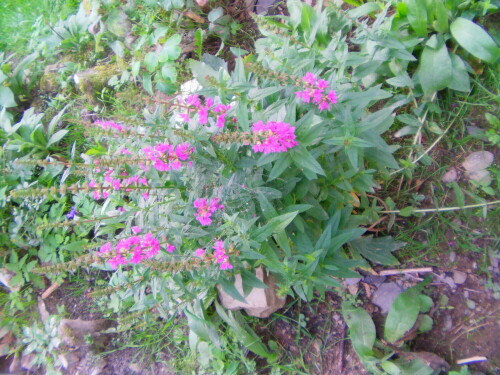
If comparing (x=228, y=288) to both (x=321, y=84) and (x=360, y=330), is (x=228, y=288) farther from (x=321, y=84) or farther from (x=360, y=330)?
(x=321, y=84)

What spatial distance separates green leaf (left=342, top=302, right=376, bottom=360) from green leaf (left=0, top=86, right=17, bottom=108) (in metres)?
4.33

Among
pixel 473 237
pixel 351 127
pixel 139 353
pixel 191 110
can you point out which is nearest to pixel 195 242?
pixel 191 110

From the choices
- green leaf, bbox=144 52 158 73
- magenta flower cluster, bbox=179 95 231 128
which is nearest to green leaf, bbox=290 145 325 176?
magenta flower cluster, bbox=179 95 231 128

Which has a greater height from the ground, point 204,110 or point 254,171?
point 204,110

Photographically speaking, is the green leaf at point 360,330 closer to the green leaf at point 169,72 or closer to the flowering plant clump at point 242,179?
the flowering plant clump at point 242,179

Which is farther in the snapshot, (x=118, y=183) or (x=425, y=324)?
(x=425, y=324)

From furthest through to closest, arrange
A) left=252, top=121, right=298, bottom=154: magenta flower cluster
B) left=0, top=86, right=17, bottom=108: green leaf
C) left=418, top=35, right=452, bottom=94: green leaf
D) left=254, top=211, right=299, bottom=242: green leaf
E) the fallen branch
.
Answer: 1. left=0, top=86, right=17, bottom=108: green leaf
2. the fallen branch
3. left=418, top=35, right=452, bottom=94: green leaf
4. left=254, top=211, right=299, bottom=242: green leaf
5. left=252, top=121, right=298, bottom=154: magenta flower cluster

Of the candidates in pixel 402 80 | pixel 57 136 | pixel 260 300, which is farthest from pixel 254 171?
pixel 57 136

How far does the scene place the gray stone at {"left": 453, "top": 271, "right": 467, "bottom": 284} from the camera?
2850mm

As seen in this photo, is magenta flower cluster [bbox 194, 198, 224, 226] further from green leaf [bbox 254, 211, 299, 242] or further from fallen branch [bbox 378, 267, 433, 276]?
fallen branch [bbox 378, 267, 433, 276]

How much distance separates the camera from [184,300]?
2740mm

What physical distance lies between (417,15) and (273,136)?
68.4 inches

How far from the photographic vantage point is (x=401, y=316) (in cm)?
271

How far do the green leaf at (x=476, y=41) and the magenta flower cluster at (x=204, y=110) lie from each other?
1.82m
